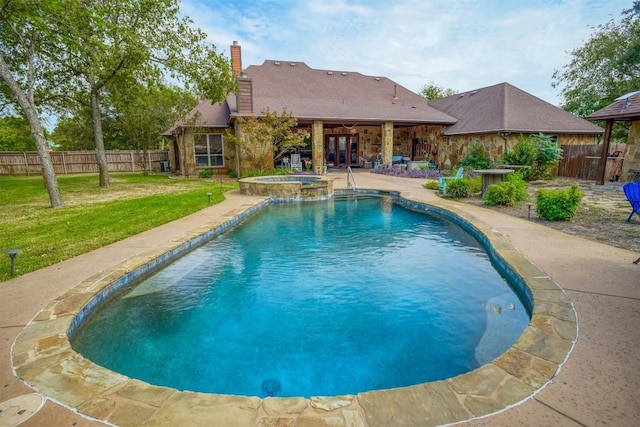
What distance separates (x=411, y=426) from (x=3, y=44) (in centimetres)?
1725

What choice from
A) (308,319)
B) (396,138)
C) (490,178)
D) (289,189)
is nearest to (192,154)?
(289,189)

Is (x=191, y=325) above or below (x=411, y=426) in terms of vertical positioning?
below

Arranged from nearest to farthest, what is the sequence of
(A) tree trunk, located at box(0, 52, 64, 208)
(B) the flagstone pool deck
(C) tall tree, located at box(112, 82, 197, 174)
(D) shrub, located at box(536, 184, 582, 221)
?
1. (B) the flagstone pool deck
2. (D) shrub, located at box(536, 184, 582, 221)
3. (A) tree trunk, located at box(0, 52, 64, 208)
4. (C) tall tree, located at box(112, 82, 197, 174)

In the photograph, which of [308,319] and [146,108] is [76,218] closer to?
[308,319]

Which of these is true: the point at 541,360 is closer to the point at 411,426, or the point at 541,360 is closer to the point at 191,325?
the point at 411,426

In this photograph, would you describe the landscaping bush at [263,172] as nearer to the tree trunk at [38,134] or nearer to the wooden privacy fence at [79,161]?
the tree trunk at [38,134]

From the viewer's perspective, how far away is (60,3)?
316 inches

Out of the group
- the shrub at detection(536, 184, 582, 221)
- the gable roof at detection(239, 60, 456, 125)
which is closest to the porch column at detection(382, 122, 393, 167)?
the gable roof at detection(239, 60, 456, 125)

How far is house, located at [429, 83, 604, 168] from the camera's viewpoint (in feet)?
51.4

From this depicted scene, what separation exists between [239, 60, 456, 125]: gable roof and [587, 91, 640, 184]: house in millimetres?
7412

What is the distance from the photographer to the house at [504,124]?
1567 cm

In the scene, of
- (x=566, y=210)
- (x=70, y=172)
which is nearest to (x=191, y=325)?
(x=566, y=210)

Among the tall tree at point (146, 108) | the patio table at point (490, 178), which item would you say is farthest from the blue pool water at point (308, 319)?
the tall tree at point (146, 108)

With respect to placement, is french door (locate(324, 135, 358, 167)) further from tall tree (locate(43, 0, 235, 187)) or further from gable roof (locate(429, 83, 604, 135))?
tall tree (locate(43, 0, 235, 187))
